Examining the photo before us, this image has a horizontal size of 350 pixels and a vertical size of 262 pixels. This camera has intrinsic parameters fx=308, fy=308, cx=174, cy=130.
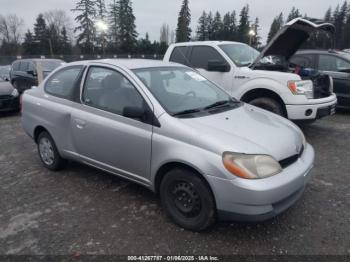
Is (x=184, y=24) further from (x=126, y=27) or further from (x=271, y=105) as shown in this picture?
(x=271, y=105)

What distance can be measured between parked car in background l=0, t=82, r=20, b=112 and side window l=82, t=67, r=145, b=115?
6.80m

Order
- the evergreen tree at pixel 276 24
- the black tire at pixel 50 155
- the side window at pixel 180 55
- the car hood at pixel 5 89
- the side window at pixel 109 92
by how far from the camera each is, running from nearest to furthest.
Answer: the side window at pixel 109 92, the black tire at pixel 50 155, the side window at pixel 180 55, the car hood at pixel 5 89, the evergreen tree at pixel 276 24

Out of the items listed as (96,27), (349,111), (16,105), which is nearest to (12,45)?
(96,27)

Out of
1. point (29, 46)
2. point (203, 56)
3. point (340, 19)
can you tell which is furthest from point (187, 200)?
point (340, 19)

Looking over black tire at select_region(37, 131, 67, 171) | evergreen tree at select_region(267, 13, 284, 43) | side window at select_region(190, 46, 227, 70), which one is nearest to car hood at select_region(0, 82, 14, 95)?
black tire at select_region(37, 131, 67, 171)

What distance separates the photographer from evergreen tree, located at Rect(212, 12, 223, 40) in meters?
60.7

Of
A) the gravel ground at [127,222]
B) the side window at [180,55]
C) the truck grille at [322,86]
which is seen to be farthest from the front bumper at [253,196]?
the side window at [180,55]

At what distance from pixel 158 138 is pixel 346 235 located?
2.10 m

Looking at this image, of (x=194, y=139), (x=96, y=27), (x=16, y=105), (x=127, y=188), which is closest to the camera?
(x=194, y=139)

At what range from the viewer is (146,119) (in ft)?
10.7

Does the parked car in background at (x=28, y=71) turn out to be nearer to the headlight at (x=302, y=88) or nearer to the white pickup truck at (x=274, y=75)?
the white pickup truck at (x=274, y=75)

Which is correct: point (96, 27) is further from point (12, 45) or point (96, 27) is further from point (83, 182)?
point (83, 182)

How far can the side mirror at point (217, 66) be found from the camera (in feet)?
Answer: 20.1

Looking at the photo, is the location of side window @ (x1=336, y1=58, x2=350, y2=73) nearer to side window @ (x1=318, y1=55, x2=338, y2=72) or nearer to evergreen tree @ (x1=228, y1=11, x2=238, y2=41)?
side window @ (x1=318, y1=55, x2=338, y2=72)
